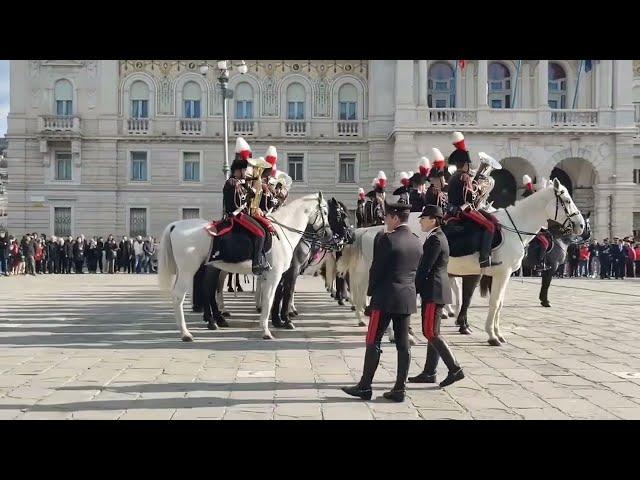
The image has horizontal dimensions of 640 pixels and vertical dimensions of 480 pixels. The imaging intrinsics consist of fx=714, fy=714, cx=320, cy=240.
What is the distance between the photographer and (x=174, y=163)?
143 ft

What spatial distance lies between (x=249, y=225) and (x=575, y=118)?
35.0m

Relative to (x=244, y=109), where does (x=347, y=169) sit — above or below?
below

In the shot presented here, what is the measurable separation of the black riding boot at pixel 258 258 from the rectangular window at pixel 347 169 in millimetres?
33368

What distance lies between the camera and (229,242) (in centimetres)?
1127

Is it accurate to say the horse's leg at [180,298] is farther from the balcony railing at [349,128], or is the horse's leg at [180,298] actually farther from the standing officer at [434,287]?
the balcony railing at [349,128]

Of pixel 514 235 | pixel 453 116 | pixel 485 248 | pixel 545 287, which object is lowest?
pixel 545 287

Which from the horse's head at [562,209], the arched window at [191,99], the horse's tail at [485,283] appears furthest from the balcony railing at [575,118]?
the horse's head at [562,209]

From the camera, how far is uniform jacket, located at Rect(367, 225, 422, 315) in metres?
7.08

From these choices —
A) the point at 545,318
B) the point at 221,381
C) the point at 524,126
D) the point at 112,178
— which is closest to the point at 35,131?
the point at 112,178

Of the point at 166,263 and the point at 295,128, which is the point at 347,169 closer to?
the point at 295,128

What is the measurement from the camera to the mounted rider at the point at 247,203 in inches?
446

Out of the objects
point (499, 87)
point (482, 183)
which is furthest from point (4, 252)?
point (499, 87)

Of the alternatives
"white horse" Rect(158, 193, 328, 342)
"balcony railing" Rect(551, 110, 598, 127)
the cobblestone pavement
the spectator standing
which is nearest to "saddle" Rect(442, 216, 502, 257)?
the cobblestone pavement
